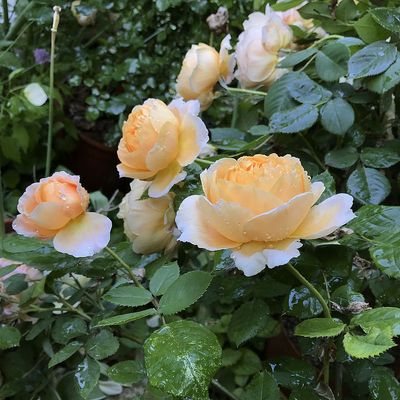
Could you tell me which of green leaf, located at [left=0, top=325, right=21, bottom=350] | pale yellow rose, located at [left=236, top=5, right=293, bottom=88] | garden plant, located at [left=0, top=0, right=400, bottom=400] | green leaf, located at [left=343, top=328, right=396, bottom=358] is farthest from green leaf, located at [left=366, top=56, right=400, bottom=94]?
green leaf, located at [left=0, top=325, right=21, bottom=350]

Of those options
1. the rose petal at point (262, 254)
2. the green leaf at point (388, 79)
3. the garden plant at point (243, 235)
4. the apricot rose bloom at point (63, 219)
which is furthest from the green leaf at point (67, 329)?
the green leaf at point (388, 79)

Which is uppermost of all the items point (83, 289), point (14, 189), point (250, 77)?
point (250, 77)

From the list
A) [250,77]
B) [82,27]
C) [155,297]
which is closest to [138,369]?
[155,297]

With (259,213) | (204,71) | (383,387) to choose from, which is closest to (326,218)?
(259,213)

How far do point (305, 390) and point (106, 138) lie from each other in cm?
84

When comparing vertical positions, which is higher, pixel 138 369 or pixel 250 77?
pixel 250 77

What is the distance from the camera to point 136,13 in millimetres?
1073

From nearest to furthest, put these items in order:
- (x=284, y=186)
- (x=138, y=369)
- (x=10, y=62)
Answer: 1. (x=284, y=186)
2. (x=138, y=369)
3. (x=10, y=62)

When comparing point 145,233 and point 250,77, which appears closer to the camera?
point 145,233

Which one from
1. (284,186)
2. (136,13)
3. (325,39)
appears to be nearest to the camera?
(284,186)

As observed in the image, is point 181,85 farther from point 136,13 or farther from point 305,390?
point 136,13

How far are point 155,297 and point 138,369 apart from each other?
68 mm

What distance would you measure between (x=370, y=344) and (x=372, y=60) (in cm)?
26

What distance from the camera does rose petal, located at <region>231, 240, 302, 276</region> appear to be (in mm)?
327
